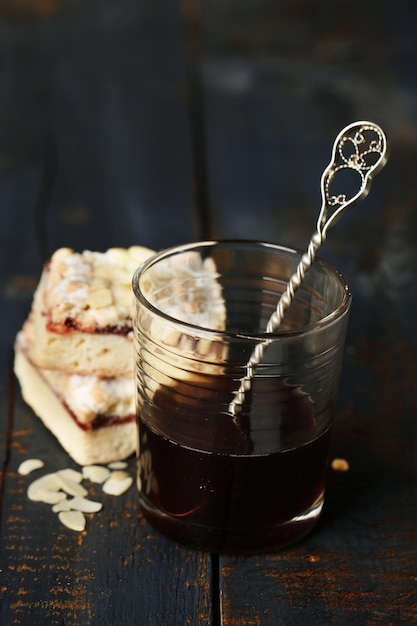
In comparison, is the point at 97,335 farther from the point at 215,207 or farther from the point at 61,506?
the point at 215,207

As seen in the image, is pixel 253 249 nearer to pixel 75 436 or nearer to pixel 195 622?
pixel 75 436

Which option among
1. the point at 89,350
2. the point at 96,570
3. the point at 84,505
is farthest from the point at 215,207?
the point at 96,570

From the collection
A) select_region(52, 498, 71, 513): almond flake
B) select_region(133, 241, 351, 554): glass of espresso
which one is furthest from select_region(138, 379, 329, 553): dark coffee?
select_region(52, 498, 71, 513): almond flake

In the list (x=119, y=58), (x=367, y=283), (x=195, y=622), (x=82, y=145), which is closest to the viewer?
(x=195, y=622)

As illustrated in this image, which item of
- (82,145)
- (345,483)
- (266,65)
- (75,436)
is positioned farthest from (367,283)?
(266,65)

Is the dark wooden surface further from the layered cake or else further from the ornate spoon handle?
the ornate spoon handle

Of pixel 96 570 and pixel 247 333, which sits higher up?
pixel 247 333
